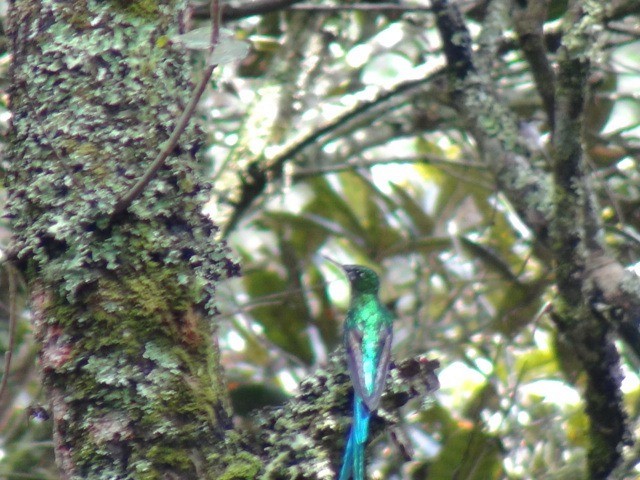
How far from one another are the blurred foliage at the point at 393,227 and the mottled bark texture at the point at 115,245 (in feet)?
4.96

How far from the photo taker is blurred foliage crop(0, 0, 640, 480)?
369 centimetres

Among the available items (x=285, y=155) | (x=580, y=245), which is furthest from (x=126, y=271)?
(x=285, y=155)

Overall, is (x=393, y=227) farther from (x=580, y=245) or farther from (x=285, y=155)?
(x=580, y=245)

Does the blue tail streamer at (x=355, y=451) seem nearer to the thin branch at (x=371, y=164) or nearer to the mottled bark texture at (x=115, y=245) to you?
the mottled bark texture at (x=115, y=245)

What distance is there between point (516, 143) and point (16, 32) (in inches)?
61.6

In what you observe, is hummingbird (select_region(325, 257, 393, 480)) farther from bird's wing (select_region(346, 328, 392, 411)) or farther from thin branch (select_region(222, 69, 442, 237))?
thin branch (select_region(222, 69, 442, 237))

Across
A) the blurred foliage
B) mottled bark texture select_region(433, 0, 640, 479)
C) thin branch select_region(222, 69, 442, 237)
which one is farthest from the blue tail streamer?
thin branch select_region(222, 69, 442, 237)

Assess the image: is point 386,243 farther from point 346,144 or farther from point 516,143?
point 516,143

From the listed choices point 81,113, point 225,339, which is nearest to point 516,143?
point 81,113

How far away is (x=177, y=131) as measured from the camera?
4.93 ft

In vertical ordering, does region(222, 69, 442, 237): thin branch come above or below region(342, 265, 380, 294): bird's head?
above

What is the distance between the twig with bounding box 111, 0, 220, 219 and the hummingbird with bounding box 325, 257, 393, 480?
22.8 inches

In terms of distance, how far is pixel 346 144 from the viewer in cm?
472

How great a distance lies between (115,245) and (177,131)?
28cm
